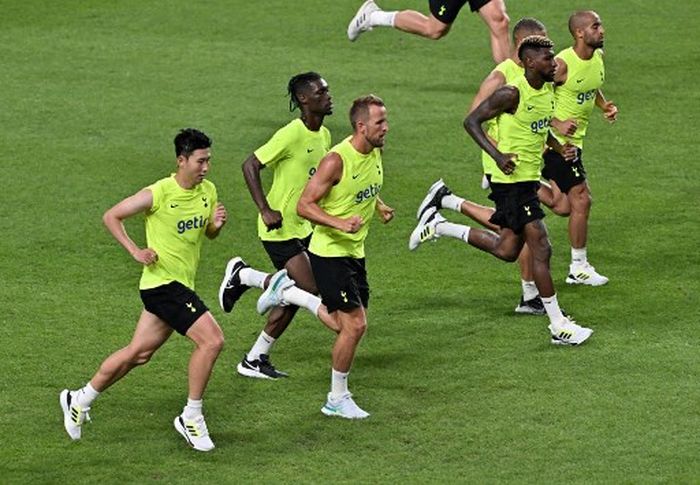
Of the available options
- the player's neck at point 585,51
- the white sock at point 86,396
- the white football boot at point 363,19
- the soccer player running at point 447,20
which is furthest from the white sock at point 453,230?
the white sock at point 86,396

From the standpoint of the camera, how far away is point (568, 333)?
14258 millimetres

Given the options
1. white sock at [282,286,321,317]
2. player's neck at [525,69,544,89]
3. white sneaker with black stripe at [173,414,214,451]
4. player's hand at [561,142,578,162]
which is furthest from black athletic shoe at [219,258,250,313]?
player's hand at [561,142,578,162]

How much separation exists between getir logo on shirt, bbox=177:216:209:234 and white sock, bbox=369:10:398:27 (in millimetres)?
7240

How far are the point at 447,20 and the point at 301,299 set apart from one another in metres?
6.02

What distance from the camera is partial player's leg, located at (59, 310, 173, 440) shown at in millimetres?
12297

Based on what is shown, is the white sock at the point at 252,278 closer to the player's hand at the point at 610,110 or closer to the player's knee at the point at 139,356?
the player's knee at the point at 139,356

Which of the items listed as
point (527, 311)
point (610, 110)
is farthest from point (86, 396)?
point (610, 110)

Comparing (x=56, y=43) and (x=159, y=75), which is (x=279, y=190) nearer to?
(x=159, y=75)

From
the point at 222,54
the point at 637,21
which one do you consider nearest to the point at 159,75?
the point at 222,54

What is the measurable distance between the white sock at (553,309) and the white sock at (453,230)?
1.47 meters

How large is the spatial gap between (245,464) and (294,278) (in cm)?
229

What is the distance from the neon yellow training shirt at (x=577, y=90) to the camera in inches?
639

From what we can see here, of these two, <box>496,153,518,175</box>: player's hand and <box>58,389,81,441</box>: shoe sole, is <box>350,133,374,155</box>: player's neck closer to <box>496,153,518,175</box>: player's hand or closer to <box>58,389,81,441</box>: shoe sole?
<box>496,153,518,175</box>: player's hand

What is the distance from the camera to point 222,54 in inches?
949
